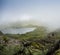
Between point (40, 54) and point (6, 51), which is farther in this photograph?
point (6, 51)

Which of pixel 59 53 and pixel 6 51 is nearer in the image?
pixel 59 53

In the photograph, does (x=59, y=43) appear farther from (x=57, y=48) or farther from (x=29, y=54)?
(x=29, y=54)

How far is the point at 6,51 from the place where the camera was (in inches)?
5802

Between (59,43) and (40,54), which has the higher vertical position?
(59,43)

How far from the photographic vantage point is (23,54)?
132 metres

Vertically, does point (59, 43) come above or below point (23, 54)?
above

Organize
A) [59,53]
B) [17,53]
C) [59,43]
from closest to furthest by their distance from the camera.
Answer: [59,53], [59,43], [17,53]

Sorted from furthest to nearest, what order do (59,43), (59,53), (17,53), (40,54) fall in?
(17,53) < (40,54) < (59,43) < (59,53)

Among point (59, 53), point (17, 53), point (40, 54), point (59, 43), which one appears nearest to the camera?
point (59, 53)

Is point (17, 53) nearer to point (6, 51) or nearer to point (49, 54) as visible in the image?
point (6, 51)

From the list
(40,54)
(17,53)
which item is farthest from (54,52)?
(17,53)

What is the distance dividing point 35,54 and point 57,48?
2634cm

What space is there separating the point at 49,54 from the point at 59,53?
12573mm

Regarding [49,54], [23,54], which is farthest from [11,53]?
[49,54]
